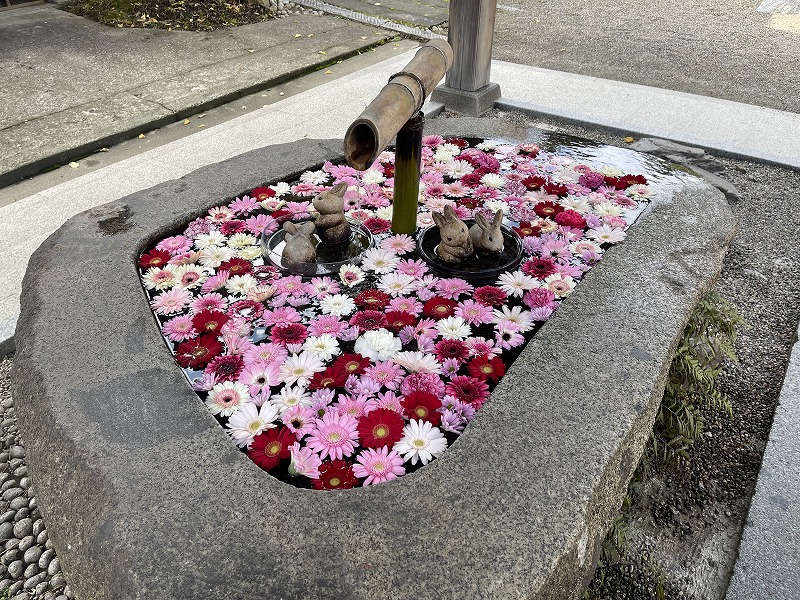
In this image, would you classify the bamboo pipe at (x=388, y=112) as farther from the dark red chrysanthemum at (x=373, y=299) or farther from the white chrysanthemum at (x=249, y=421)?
the white chrysanthemum at (x=249, y=421)

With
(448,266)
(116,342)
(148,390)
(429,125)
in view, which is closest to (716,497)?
(448,266)

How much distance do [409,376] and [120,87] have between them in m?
5.19

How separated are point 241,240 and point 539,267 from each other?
3.85 ft

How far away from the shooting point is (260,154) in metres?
3.20

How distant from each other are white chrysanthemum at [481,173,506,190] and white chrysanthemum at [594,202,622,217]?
465mm

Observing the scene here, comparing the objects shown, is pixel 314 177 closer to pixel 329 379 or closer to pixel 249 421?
pixel 329 379

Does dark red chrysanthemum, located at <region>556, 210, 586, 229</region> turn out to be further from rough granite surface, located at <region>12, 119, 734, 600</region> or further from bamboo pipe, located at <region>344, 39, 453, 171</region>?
bamboo pipe, located at <region>344, 39, 453, 171</region>

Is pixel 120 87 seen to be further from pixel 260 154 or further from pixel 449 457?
pixel 449 457

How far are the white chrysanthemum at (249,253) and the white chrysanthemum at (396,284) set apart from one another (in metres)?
0.51

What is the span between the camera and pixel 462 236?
2.31m

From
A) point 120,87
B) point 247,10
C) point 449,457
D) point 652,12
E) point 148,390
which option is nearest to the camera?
point 449,457

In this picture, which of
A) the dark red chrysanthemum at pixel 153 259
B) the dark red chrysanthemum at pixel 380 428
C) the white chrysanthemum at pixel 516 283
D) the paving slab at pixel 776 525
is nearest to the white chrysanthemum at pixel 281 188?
the dark red chrysanthemum at pixel 153 259

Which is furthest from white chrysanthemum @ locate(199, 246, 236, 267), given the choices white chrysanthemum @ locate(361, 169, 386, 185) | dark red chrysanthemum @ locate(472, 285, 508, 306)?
dark red chrysanthemum @ locate(472, 285, 508, 306)

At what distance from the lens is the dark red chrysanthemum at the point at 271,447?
5.32ft
